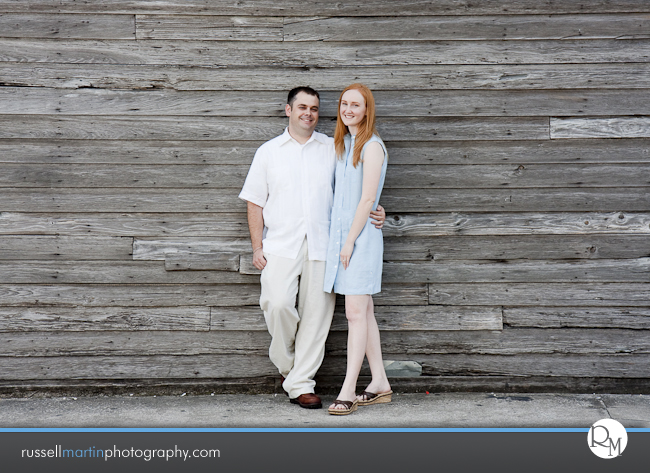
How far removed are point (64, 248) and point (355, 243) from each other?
177 centimetres

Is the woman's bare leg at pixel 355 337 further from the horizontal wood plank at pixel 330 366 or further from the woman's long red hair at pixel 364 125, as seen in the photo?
the woman's long red hair at pixel 364 125

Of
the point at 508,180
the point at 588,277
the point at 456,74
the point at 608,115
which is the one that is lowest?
the point at 588,277

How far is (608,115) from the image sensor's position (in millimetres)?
3635

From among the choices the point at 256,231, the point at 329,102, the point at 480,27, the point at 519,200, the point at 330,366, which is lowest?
the point at 330,366

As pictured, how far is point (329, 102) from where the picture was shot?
3613mm

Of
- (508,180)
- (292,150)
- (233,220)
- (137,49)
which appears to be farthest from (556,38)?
(137,49)

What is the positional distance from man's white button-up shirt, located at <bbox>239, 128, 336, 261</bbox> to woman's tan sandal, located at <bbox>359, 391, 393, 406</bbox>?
83cm

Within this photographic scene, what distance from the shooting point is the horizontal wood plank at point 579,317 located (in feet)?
12.2

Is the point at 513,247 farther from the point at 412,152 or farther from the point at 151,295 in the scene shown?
the point at 151,295

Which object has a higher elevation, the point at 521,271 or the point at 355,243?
the point at 355,243

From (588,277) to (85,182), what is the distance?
3.12 metres

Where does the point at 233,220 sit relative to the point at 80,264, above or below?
above

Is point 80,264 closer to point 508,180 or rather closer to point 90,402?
point 90,402

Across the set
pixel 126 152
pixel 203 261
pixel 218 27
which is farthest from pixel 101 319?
pixel 218 27
